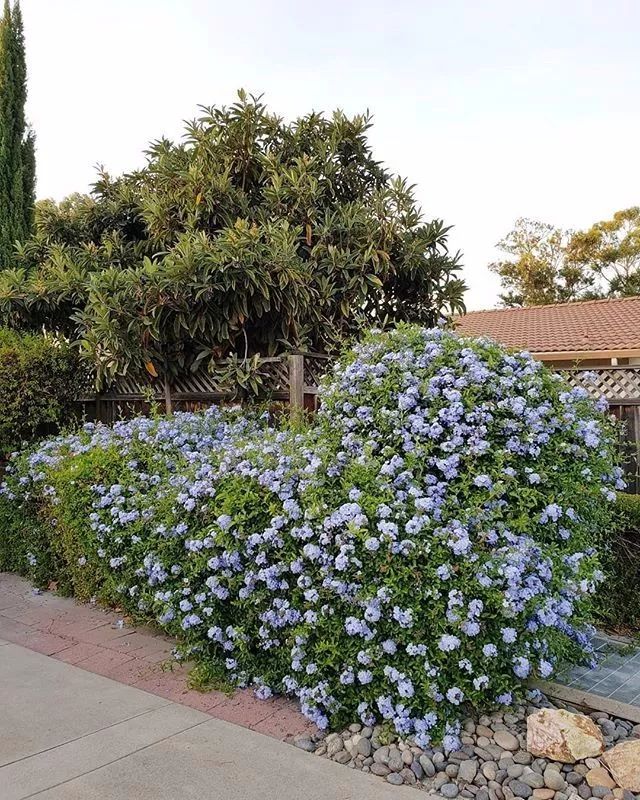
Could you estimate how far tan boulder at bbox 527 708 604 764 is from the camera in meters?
2.44

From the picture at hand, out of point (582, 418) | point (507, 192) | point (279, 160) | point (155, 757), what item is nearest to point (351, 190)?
point (279, 160)

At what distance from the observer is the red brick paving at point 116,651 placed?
2980mm

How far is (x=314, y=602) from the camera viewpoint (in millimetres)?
2811

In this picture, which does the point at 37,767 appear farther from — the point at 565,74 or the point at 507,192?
the point at 507,192

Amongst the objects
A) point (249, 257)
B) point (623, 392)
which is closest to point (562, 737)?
point (249, 257)

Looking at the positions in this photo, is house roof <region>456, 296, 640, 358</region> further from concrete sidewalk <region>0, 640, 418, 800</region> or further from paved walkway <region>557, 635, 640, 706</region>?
concrete sidewalk <region>0, 640, 418, 800</region>

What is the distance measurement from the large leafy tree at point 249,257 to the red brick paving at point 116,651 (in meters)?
1.97

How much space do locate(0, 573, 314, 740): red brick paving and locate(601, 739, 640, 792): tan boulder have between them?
3.92 feet

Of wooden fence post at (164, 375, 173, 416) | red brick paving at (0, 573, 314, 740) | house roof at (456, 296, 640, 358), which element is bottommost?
red brick paving at (0, 573, 314, 740)

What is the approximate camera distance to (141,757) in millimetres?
2590

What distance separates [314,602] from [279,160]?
4243mm

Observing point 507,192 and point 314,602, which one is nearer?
point 314,602

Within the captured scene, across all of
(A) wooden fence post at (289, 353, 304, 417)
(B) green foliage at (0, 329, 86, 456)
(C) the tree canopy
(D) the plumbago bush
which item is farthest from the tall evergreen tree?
(C) the tree canopy

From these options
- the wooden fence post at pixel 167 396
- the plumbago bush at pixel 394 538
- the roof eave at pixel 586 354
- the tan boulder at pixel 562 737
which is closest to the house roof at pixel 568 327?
the roof eave at pixel 586 354
